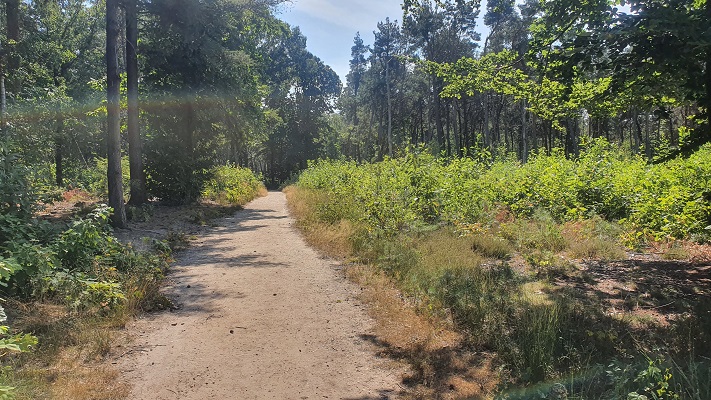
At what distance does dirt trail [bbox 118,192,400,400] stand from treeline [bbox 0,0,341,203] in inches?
171

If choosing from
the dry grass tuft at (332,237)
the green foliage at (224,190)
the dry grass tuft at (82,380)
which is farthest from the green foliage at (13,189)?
the green foliage at (224,190)

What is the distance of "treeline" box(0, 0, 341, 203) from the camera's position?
557 inches

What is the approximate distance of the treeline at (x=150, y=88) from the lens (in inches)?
557

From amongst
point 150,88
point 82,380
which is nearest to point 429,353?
point 82,380

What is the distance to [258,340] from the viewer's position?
16.5 feet

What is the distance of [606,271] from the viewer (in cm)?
688

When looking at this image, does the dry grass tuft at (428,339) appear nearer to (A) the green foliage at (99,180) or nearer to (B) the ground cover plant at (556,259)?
(B) the ground cover plant at (556,259)

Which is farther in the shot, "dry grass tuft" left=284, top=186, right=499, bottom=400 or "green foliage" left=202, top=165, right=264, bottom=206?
"green foliage" left=202, top=165, right=264, bottom=206

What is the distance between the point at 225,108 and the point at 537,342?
18761 millimetres

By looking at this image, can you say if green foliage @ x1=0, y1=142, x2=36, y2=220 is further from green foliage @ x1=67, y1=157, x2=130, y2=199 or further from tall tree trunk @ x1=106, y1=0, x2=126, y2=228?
green foliage @ x1=67, y1=157, x2=130, y2=199

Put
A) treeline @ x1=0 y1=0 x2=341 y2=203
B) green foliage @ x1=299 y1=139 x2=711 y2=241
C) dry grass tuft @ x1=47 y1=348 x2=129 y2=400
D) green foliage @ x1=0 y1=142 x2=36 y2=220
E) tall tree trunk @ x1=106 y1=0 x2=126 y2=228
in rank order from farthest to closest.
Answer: treeline @ x1=0 y1=0 x2=341 y2=203 < tall tree trunk @ x1=106 y1=0 x2=126 y2=228 < green foliage @ x1=299 y1=139 x2=711 y2=241 < green foliage @ x1=0 y1=142 x2=36 y2=220 < dry grass tuft @ x1=47 y1=348 x2=129 y2=400

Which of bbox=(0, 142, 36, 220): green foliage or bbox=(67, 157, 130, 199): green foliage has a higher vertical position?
bbox=(67, 157, 130, 199): green foliage

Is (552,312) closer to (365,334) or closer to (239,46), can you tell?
(365,334)

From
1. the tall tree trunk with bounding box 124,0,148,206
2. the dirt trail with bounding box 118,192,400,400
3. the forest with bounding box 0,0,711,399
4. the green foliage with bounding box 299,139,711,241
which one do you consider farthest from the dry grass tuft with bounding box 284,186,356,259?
the tall tree trunk with bounding box 124,0,148,206
